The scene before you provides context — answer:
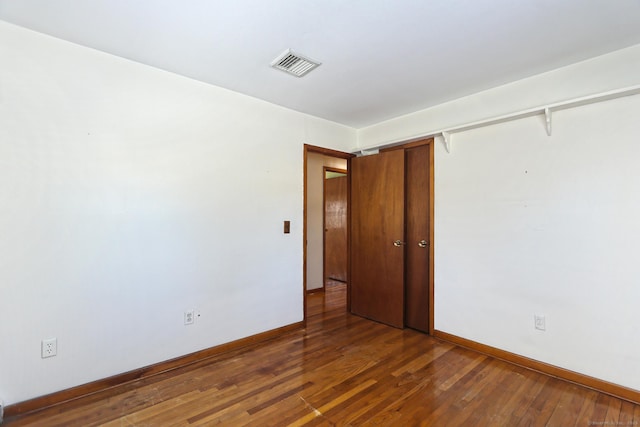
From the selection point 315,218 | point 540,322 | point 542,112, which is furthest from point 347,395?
point 315,218

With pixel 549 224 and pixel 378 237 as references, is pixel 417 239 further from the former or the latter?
pixel 549 224

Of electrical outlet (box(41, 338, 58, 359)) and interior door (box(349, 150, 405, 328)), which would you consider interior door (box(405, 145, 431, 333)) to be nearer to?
interior door (box(349, 150, 405, 328))

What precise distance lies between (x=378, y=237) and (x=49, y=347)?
3057mm

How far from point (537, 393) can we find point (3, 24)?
4.30 meters

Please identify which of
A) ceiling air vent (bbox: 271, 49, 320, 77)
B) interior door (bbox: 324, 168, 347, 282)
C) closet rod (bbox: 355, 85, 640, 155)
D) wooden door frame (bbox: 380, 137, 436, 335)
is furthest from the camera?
interior door (bbox: 324, 168, 347, 282)

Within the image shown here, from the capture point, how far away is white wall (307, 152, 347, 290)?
4844 millimetres

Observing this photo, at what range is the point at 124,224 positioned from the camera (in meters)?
2.24

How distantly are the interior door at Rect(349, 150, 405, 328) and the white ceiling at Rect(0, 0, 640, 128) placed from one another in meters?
1.14

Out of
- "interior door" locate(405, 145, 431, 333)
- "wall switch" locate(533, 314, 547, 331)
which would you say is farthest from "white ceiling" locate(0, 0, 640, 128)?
"wall switch" locate(533, 314, 547, 331)

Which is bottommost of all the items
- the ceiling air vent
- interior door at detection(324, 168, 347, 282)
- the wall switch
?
the wall switch

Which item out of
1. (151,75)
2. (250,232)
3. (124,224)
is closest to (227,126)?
(151,75)

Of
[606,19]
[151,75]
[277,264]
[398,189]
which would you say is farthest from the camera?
[398,189]

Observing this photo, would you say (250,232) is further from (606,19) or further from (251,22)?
(606,19)

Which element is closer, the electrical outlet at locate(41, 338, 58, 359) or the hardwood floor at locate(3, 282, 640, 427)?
the hardwood floor at locate(3, 282, 640, 427)
